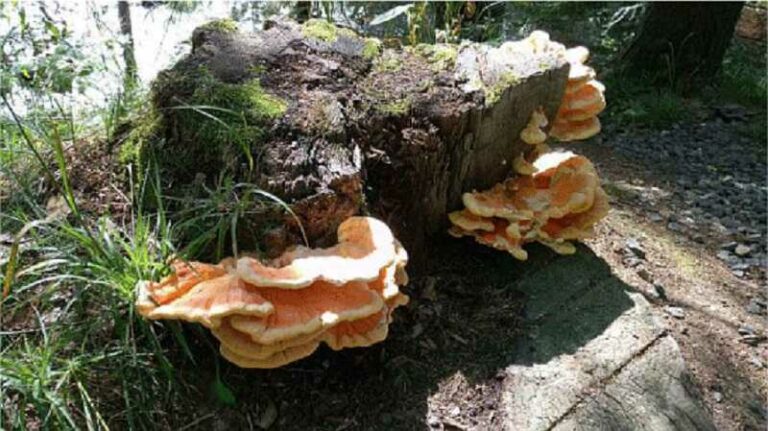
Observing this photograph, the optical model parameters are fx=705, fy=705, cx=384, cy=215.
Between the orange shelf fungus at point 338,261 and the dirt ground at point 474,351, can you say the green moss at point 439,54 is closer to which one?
the dirt ground at point 474,351

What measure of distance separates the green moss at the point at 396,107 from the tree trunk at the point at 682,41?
445cm

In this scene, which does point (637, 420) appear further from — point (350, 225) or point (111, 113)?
point (111, 113)

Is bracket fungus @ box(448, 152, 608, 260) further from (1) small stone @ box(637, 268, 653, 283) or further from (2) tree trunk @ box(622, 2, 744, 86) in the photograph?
(2) tree trunk @ box(622, 2, 744, 86)

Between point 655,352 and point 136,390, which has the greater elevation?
point 136,390

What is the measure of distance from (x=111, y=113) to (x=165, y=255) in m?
1.10

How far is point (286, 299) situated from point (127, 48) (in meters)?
2.84

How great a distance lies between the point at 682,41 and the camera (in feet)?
20.7

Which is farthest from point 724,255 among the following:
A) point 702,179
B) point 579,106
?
point 579,106

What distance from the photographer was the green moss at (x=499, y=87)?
2.90 m

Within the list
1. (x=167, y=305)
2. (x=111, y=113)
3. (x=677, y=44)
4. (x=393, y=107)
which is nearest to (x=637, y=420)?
(x=393, y=107)

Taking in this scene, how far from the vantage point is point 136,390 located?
7.11 feet

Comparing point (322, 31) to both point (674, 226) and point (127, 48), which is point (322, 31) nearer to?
point (127, 48)

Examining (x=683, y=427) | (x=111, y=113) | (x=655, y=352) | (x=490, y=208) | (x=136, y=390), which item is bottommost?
(x=683, y=427)

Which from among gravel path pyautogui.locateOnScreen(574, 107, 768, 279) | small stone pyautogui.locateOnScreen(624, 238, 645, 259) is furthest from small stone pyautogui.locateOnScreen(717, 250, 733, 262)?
small stone pyautogui.locateOnScreen(624, 238, 645, 259)
